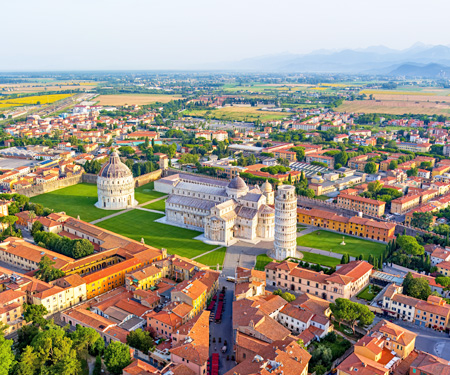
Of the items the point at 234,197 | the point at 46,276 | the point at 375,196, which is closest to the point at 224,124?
the point at 375,196

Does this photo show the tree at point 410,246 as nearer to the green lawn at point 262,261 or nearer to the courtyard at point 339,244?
the courtyard at point 339,244

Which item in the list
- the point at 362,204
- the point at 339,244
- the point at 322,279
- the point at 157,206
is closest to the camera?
the point at 322,279

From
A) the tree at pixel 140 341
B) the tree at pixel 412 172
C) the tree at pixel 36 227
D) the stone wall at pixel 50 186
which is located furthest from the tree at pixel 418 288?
the stone wall at pixel 50 186

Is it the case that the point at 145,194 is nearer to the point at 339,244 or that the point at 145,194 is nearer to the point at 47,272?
the point at 47,272

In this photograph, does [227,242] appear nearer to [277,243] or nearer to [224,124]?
[277,243]

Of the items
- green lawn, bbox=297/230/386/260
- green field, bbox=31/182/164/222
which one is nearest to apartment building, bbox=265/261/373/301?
green lawn, bbox=297/230/386/260

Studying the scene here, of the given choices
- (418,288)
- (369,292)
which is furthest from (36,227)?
(418,288)
